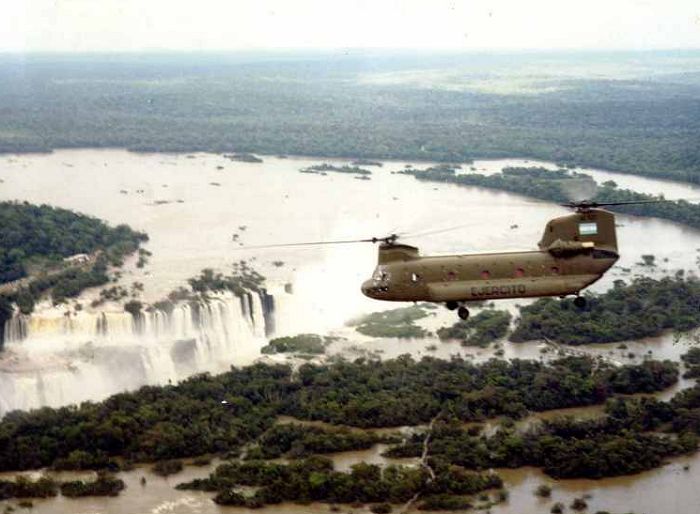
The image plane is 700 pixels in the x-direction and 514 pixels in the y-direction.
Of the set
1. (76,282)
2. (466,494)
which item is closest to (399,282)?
(466,494)

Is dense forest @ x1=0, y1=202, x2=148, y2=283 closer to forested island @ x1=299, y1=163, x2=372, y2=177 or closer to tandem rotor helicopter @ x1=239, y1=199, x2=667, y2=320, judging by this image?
forested island @ x1=299, y1=163, x2=372, y2=177

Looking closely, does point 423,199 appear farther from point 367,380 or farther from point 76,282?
point 367,380

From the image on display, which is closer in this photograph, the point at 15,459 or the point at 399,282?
the point at 399,282

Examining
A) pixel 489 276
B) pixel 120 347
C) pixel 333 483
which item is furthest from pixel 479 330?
pixel 489 276

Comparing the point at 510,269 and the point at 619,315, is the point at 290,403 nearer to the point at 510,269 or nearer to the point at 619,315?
the point at 510,269

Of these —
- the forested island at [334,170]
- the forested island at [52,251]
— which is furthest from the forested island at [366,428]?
the forested island at [334,170]

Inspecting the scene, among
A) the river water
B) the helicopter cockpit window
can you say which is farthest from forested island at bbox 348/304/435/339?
the helicopter cockpit window
